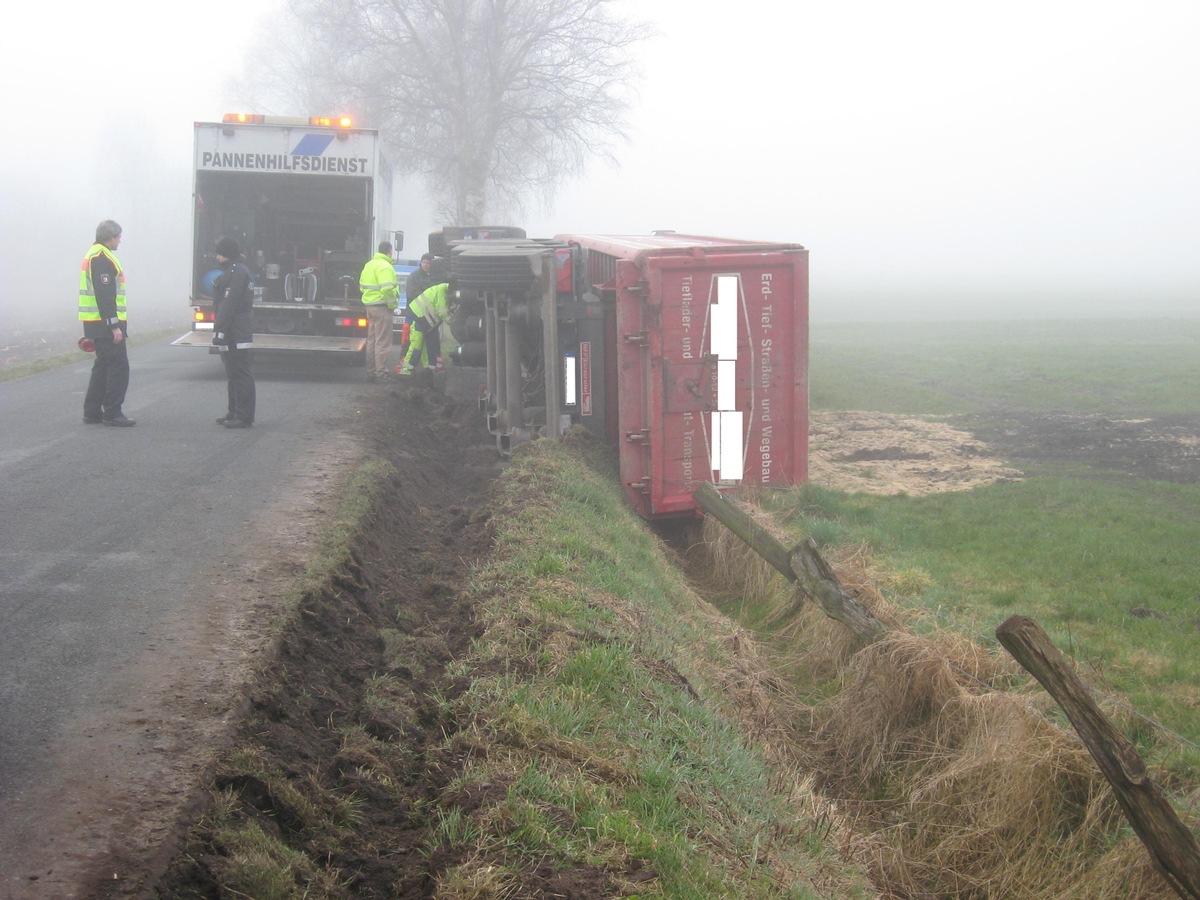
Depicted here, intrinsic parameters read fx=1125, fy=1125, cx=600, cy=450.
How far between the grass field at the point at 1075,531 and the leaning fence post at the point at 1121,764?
3.54 feet

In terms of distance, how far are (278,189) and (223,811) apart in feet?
46.4

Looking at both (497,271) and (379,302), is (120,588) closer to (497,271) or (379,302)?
(497,271)

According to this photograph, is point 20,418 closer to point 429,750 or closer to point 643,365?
point 643,365

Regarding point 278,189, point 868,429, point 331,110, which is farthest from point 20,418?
point 331,110

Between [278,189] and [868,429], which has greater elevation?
[278,189]

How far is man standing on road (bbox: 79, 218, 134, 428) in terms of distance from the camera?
10.5 metres

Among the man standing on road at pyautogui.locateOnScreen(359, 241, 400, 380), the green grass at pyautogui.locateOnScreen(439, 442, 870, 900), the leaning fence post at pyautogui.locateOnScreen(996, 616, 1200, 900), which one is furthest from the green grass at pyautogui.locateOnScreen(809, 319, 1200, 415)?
the leaning fence post at pyautogui.locateOnScreen(996, 616, 1200, 900)

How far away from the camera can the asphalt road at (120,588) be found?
3689mm

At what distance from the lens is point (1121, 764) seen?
Result: 3852mm

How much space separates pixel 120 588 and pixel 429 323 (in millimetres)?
9629

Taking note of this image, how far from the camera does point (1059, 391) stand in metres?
18.7

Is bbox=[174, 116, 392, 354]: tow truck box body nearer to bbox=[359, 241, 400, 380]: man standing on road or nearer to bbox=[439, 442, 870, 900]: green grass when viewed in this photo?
bbox=[359, 241, 400, 380]: man standing on road

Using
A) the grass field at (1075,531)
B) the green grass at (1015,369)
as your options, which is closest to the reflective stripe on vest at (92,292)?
the grass field at (1075,531)

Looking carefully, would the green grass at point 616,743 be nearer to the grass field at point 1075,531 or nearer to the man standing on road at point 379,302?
the grass field at point 1075,531
